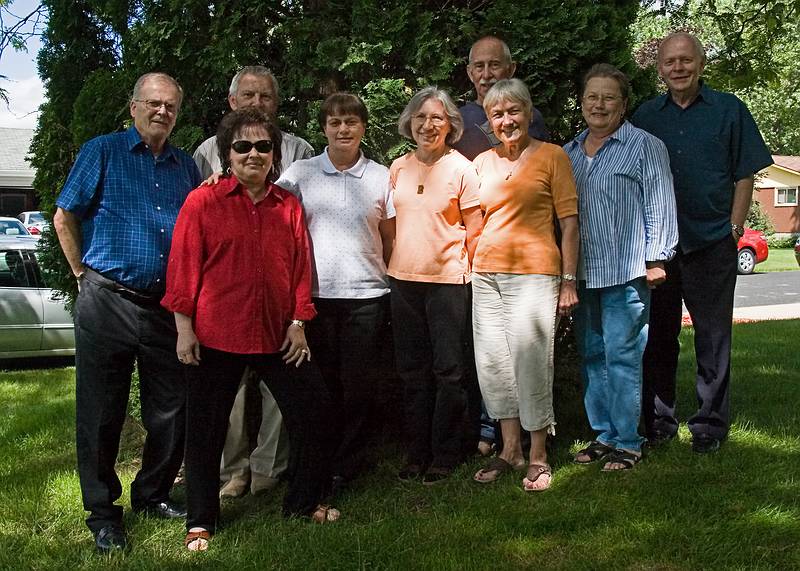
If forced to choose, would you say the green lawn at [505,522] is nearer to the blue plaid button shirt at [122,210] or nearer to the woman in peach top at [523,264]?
the woman in peach top at [523,264]

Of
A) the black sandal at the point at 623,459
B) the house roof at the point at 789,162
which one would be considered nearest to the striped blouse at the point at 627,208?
the black sandal at the point at 623,459

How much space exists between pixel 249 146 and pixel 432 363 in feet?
5.23

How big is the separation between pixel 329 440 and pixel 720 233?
8.07ft

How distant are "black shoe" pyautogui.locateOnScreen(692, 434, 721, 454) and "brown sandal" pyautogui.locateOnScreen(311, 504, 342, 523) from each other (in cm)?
213

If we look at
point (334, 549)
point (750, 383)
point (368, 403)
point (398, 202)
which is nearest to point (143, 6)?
point (398, 202)

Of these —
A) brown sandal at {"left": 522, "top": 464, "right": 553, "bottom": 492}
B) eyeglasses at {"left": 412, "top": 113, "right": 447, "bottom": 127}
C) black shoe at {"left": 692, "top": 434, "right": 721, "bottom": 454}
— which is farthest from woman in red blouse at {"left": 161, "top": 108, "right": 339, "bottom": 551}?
black shoe at {"left": 692, "top": 434, "right": 721, "bottom": 454}

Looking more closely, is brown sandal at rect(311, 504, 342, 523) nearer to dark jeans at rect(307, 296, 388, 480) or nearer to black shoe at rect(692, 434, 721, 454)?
dark jeans at rect(307, 296, 388, 480)

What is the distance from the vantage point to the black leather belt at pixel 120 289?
382 centimetres

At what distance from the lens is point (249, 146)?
3736mm

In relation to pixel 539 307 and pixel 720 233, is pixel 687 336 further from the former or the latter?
pixel 539 307

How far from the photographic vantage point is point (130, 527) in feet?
13.3

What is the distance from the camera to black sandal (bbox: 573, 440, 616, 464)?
4676 mm

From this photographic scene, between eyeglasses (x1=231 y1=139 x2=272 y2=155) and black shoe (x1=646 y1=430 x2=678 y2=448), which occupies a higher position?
eyeglasses (x1=231 y1=139 x2=272 y2=155)

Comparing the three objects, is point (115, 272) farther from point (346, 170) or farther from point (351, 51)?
point (351, 51)
